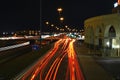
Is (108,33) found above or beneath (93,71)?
above

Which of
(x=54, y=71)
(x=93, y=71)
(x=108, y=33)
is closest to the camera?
(x=54, y=71)

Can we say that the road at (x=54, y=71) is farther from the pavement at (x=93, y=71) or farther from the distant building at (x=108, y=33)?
the distant building at (x=108, y=33)

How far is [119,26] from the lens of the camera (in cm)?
7625

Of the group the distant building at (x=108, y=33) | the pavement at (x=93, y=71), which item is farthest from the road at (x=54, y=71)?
the distant building at (x=108, y=33)

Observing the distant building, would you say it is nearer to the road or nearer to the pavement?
the pavement

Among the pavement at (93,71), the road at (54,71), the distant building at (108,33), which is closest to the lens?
the road at (54,71)

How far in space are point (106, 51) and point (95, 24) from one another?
23724mm

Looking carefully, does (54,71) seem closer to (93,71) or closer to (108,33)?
(93,71)

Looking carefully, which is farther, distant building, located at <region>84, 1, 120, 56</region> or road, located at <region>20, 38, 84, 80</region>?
distant building, located at <region>84, 1, 120, 56</region>

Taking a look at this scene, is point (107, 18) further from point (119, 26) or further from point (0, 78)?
point (0, 78)

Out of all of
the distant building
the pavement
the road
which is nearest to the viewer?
the road

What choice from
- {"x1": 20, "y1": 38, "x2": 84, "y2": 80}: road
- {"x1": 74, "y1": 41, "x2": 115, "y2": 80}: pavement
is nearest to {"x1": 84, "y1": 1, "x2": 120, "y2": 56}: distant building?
{"x1": 74, "y1": 41, "x2": 115, "y2": 80}: pavement

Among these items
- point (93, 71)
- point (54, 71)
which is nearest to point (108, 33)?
point (93, 71)

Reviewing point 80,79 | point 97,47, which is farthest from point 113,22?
point 80,79
